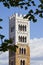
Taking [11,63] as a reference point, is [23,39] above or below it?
above

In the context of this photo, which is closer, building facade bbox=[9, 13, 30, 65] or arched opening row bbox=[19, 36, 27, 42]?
building facade bbox=[9, 13, 30, 65]

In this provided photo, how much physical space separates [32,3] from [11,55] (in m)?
65.7

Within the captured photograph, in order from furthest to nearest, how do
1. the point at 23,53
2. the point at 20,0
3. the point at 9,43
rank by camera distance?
the point at 23,53
the point at 20,0
the point at 9,43

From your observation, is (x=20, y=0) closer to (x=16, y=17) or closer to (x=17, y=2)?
(x=17, y=2)

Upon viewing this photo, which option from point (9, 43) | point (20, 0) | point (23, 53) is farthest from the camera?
point (23, 53)

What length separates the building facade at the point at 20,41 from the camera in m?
68.1

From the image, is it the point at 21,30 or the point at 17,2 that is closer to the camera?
the point at 17,2

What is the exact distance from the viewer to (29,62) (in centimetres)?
6881

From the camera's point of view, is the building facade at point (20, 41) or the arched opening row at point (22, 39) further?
the arched opening row at point (22, 39)

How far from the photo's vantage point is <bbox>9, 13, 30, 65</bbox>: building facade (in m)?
68.1

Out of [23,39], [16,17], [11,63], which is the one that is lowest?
[11,63]

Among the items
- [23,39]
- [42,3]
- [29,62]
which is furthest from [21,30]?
[42,3]

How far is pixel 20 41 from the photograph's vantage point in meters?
69.3

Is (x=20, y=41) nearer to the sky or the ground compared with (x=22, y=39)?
nearer to the ground
